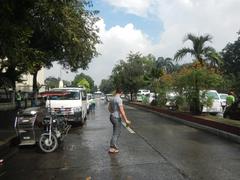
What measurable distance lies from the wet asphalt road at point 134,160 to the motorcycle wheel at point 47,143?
8.2 inches

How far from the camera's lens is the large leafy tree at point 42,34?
532 inches

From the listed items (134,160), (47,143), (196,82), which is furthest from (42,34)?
(134,160)

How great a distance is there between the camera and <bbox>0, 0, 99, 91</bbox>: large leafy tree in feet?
44.3

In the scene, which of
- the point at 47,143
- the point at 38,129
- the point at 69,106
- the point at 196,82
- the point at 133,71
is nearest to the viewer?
the point at 47,143

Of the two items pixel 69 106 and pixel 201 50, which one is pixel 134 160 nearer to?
pixel 69 106

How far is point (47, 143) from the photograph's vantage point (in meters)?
13.7

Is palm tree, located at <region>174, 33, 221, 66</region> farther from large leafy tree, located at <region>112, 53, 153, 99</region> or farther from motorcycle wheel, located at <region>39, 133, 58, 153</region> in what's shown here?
large leafy tree, located at <region>112, 53, 153, 99</region>

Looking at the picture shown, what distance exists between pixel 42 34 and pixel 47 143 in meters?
11.3

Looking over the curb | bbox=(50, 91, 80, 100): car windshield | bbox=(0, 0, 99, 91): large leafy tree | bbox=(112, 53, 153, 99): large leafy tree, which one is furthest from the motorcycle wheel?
bbox=(112, 53, 153, 99): large leafy tree

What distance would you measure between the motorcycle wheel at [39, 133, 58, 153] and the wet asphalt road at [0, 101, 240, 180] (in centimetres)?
21

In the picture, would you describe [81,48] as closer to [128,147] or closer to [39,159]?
[128,147]

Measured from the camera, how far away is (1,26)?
1303cm

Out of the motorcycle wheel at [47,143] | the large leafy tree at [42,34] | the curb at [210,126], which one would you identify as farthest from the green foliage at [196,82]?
the motorcycle wheel at [47,143]

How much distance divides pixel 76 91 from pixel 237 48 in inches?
2878
